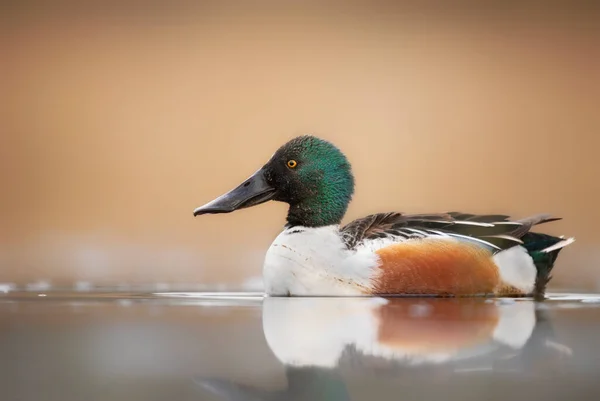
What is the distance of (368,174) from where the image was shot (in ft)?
10.7

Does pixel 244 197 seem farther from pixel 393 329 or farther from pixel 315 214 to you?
pixel 393 329

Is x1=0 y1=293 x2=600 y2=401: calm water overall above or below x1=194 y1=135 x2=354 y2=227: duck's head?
below

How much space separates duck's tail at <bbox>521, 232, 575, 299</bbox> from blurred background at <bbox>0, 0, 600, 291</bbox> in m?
0.91

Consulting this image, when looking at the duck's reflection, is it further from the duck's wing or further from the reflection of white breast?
the duck's wing

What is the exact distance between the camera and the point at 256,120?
3.30 meters

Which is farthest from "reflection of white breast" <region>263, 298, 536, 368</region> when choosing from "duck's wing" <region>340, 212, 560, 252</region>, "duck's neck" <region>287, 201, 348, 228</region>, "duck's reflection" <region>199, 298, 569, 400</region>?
"duck's neck" <region>287, 201, 348, 228</region>

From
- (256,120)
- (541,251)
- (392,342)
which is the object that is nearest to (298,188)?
(541,251)

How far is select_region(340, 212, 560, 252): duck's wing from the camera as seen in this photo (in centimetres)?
219

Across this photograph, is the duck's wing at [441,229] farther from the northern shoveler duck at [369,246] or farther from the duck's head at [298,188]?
the duck's head at [298,188]

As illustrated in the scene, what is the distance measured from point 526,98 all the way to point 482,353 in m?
2.51

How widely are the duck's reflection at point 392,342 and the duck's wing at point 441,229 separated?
0.37 m

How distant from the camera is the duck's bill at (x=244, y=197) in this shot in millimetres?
2312

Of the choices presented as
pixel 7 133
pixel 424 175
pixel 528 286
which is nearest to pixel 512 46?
pixel 424 175

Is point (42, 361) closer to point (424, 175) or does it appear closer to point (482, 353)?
point (482, 353)
